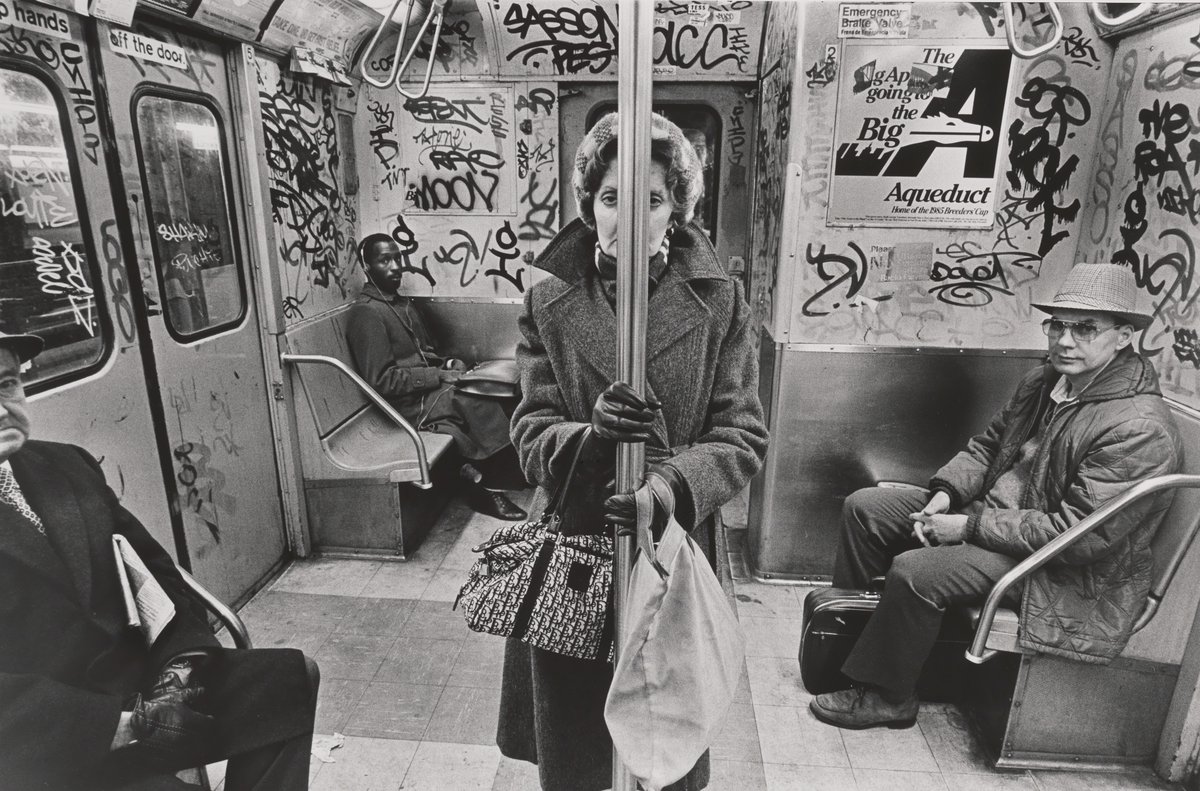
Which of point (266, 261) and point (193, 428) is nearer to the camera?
point (193, 428)

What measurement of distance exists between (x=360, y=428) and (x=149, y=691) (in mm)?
2840

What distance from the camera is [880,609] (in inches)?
113

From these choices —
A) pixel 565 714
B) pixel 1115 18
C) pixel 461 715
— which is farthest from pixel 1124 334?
pixel 461 715

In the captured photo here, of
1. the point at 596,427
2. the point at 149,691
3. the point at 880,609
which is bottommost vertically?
the point at 880,609

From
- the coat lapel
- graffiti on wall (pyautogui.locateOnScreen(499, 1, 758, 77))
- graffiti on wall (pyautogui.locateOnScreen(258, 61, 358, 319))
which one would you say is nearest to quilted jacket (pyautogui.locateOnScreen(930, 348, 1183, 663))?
the coat lapel

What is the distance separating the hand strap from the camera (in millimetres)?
1458

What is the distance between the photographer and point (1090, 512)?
2.52 metres

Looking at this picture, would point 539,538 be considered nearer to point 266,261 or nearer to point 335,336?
point 266,261

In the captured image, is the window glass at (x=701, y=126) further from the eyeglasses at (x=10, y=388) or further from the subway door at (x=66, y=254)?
the eyeglasses at (x=10, y=388)

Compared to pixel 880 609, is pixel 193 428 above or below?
above

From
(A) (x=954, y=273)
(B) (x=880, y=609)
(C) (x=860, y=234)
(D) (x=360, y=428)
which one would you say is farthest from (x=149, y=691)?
(A) (x=954, y=273)

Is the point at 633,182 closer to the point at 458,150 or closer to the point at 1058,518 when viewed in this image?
the point at 1058,518

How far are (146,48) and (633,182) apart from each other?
285cm

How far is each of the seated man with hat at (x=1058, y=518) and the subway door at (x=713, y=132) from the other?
9.13 ft
